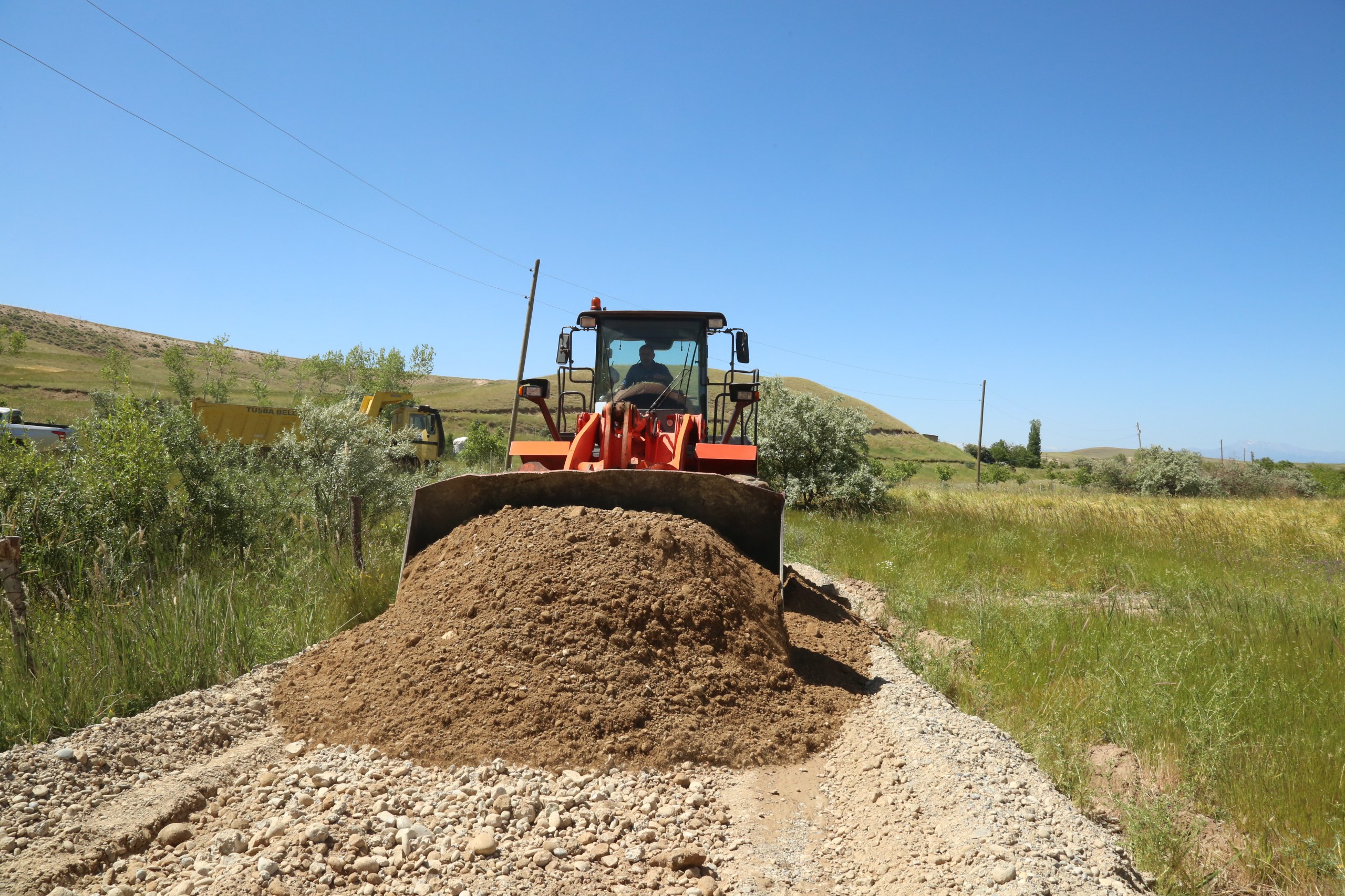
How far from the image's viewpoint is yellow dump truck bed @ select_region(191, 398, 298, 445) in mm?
21625

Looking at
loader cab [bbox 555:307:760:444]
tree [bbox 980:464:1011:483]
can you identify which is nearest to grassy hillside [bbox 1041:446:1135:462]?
tree [bbox 980:464:1011:483]

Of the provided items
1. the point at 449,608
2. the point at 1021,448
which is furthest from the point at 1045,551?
the point at 1021,448

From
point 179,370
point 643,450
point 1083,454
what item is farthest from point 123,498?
point 1083,454

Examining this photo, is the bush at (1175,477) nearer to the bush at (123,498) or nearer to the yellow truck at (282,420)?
the yellow truck at (282,420)

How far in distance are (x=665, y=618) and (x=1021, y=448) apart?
329 ft

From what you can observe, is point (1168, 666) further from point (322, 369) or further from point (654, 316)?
point (322, 369)

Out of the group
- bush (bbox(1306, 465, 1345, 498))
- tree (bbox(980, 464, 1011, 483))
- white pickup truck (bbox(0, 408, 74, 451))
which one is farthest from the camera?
A: tree (bbox(980, 464, 1011, 483))

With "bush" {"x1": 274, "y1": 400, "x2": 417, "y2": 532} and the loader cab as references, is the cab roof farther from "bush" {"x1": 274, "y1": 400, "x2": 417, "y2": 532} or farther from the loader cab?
"bush" {"x1": 274, "y1": 400, "x2": 417, "y2": 532}

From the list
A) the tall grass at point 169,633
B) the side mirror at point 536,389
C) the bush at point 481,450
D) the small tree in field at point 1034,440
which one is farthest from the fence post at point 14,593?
the small tree in field at point 1034,440

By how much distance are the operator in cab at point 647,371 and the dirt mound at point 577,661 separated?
3249 millimetres

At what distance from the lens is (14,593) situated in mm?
4383

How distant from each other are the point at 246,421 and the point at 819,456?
16866 millimetres

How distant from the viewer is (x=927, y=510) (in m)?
17.7

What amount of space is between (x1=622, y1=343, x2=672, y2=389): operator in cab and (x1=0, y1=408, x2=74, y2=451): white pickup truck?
18.0 ft
